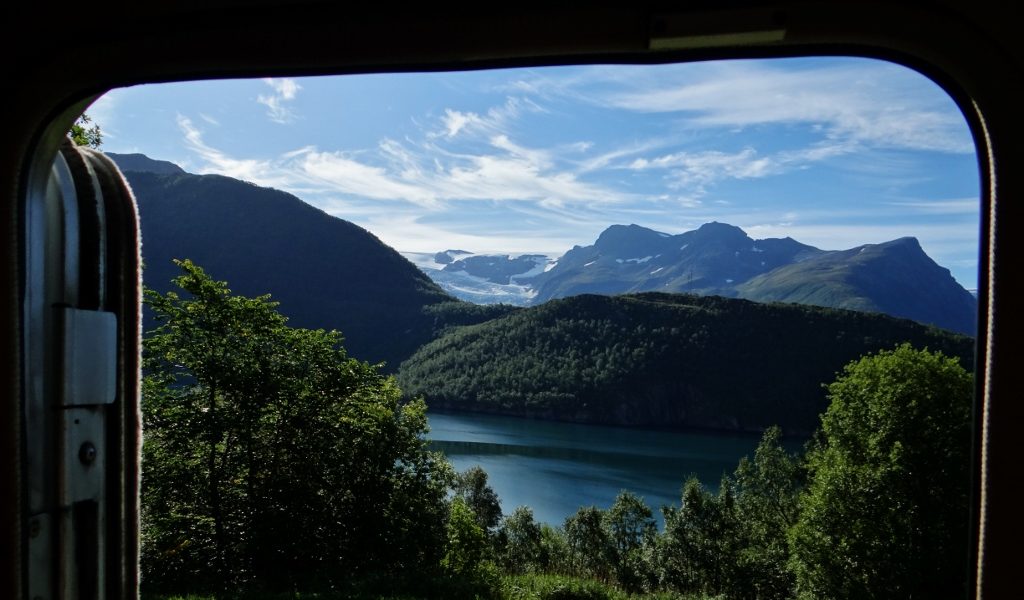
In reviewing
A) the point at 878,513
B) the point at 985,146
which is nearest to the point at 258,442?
the point at 985,146

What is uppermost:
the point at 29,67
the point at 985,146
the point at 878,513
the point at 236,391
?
the point at 29,67

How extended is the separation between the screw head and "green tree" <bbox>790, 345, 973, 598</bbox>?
58.3ft

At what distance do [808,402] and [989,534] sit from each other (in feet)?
283

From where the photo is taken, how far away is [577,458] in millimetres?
61906

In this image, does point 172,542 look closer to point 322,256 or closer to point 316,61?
point 316,61

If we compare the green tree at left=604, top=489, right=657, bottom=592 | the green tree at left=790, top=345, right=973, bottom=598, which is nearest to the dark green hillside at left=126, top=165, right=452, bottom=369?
the green tree at left=604, top=489, right=657, bottom=592

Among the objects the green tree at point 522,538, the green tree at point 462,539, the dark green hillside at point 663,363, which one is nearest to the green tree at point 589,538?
the green tree at point 522,538

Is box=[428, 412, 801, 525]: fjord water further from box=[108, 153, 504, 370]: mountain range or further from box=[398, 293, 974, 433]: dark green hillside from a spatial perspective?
box=[108, 153, 504, 370]: mountain range

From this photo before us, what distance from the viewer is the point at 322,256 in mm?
156375

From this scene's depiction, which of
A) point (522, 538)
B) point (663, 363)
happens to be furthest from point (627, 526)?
point (663, 363)

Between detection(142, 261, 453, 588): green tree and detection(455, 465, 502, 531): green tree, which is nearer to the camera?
detection(142, 261, 453, 588): green tree

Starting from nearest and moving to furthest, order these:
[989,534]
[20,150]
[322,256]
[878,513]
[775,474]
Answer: [989,534] → [20,150] → [878,513] → [775,474] → [322,256]

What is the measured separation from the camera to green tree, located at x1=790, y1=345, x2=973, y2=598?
51.1ft

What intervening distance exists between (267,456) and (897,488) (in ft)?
48.0
